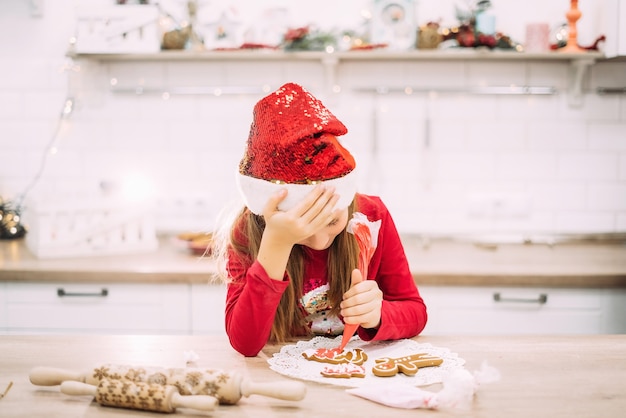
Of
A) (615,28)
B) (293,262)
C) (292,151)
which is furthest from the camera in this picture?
(615,28)

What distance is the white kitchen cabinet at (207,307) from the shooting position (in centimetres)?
225

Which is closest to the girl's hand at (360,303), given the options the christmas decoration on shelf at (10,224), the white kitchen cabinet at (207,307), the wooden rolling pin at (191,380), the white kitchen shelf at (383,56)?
the wooden rolling pin at (191,380)

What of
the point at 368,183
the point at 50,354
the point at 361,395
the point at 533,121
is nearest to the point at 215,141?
the point at 368,183

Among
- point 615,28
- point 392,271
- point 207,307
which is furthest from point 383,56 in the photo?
point 392,271

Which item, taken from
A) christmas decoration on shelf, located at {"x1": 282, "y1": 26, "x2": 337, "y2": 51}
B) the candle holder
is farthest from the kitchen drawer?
the candle holder

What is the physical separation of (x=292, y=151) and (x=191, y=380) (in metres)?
0.39

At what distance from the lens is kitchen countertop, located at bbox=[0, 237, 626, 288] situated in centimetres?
220

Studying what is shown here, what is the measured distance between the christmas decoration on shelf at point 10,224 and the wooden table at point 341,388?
58.2 inches

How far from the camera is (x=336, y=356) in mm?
1186

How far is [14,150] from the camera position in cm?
284

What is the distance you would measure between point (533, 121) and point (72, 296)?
6.04 feet

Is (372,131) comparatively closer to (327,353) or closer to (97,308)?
(97,308)

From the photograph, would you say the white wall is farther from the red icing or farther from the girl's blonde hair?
the red icing

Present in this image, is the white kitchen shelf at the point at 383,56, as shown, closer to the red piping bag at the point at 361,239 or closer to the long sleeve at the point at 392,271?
the long sleeve at the point at 392,271
